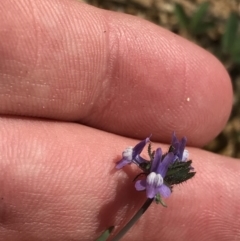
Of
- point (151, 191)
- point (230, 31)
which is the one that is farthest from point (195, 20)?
point (151, 191)

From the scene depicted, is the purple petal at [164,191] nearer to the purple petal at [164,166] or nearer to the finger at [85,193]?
the purple petal at [164,166]

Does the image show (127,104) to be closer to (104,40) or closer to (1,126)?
(104,40)

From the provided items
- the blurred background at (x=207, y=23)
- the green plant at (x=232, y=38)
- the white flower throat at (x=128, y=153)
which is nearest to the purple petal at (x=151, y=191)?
the white flower throat at (x=128, y=153)

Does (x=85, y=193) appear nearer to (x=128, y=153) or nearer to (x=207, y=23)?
(x=128, y=153)

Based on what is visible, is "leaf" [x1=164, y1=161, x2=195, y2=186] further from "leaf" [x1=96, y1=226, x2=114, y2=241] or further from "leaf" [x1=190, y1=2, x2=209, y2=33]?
"leaf" [x1=190, y1=2, x2=209, y2=33]

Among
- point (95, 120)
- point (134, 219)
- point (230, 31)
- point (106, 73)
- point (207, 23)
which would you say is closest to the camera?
point (134, 219)

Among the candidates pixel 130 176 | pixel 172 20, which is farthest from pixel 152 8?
pixel 130 176
